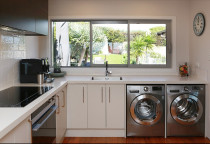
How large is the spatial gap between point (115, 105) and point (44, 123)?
4.97ft

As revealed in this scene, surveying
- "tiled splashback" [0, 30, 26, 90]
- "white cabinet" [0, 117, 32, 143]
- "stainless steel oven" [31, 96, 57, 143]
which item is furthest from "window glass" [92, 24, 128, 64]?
"white cabinet" [0, 117, 32, 143]

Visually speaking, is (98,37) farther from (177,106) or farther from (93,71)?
(177,106)

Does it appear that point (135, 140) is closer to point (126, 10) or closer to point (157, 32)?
point (157, 32)

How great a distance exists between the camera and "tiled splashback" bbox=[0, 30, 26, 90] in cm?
274

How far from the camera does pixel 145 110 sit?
356 centimetres

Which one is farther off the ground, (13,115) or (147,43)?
(147,43)

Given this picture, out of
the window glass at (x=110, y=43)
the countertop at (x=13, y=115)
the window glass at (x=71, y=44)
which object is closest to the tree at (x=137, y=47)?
the window glass at (x=110, y=43)

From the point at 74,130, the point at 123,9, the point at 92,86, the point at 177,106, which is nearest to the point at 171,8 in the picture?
the point at 123,9

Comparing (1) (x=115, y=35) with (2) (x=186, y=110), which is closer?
(2) (x=186, y=110)

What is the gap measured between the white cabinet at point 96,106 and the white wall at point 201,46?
4.12 ft

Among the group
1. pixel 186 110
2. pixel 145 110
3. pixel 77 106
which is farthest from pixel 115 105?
pixel 186 110

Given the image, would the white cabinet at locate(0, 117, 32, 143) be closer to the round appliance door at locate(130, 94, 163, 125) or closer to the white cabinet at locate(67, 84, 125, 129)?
the white cabinet at locate(67, 84, 125, 129)

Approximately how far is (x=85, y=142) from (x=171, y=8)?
8.84 ft

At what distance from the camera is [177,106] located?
11.7 ft
